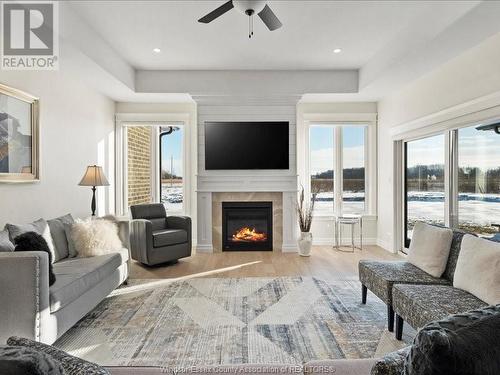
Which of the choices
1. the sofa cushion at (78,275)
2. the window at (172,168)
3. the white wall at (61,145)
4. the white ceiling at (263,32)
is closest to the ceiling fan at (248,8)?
the white ceiling at (263,32)

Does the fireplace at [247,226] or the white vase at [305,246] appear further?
the fireplace at [247,226]

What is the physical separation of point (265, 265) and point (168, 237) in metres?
1.47

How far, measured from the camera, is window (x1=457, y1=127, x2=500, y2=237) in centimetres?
345

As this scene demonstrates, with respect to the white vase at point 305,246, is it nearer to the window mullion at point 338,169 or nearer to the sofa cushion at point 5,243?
the window mullion at point 338,169

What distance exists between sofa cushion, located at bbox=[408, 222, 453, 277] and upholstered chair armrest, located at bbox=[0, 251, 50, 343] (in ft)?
10.0

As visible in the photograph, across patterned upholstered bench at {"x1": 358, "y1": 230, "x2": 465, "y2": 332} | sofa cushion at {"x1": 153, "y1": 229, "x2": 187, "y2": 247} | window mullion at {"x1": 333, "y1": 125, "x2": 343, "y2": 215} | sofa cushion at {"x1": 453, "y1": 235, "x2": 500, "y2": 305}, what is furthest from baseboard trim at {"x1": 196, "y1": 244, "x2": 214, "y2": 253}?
sofa cushion at {"x1": 453, "y1": 235, "x2": 500, "y2": 305}

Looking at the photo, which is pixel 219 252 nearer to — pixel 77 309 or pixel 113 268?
pixel 113 268

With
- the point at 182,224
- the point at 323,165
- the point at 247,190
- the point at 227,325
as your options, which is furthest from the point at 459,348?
the point at 323,165

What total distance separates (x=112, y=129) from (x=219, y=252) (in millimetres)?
2960

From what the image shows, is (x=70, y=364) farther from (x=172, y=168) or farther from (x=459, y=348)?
(x=172, y=168)

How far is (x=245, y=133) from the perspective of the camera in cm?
577

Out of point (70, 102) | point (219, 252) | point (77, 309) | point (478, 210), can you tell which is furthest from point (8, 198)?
point (478, 210)

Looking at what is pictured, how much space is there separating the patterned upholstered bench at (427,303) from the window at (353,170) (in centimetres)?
385

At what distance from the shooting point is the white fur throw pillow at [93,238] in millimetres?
3438
